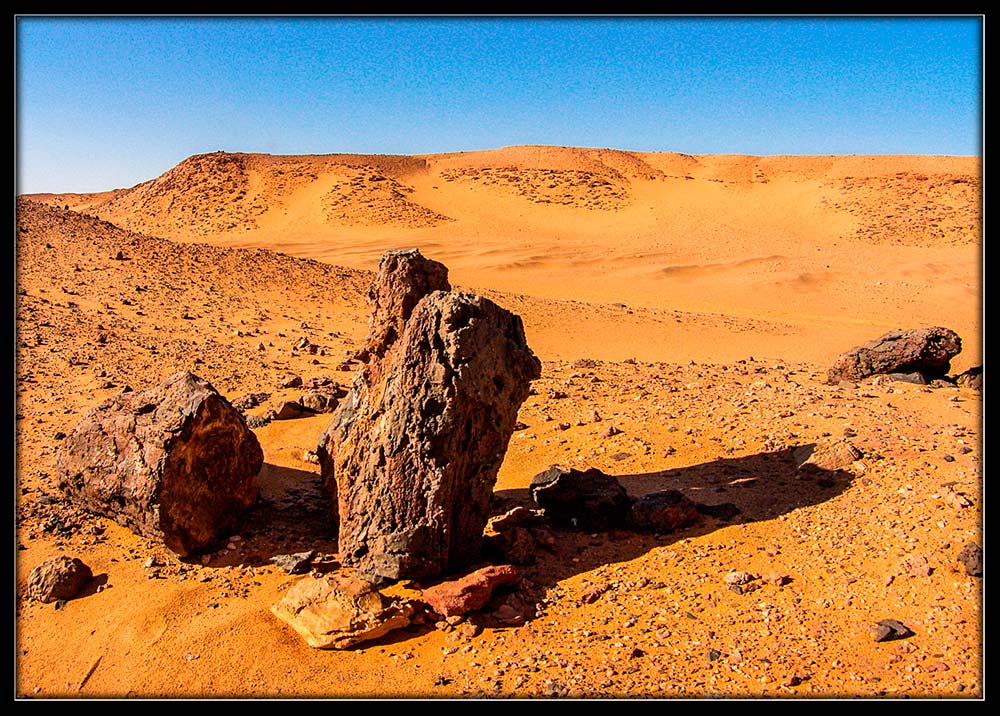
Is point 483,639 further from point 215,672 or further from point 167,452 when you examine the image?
point 167,452

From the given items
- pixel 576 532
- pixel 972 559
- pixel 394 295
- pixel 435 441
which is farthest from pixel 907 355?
pixel 435 441

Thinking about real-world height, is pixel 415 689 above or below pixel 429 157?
below

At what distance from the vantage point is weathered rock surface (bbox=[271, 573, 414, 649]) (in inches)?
199

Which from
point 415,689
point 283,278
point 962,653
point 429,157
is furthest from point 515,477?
point 429,157

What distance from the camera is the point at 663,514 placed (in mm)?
6496

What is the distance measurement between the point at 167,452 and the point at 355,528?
1.60 metres

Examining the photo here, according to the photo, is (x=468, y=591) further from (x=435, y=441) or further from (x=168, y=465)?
(x=168, y=465)

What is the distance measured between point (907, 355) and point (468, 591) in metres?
7.68

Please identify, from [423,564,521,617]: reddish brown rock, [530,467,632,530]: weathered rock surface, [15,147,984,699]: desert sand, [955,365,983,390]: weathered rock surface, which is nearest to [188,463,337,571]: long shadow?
[15,147,984,699]: desert sand

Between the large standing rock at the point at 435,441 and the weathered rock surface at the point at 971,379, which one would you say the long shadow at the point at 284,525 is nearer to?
the large standing rock at the point at 435,441

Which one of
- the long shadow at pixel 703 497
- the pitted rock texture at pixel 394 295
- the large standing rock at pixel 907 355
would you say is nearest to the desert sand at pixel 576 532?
the long shadow at pixel 703 497

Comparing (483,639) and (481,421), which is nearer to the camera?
(483,639)

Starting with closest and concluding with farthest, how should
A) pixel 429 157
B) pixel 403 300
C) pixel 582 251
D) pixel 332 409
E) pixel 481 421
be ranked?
1. pixel 481 421
2. pixel 403 300
3. pixel 332 409
4. pixel 582 251
5. pixel 429 157

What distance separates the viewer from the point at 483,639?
5.15 metres
